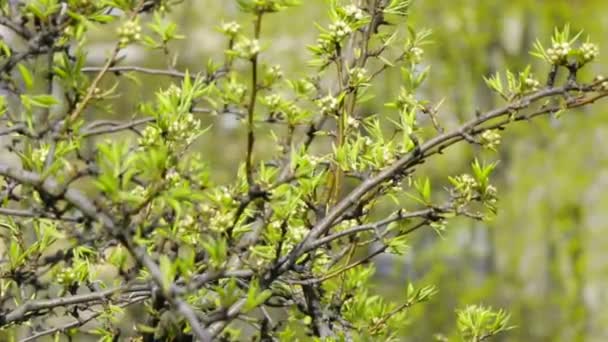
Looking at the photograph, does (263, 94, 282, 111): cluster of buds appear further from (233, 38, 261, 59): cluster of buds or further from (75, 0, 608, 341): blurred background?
(75, 0, 608, 341): blurred background

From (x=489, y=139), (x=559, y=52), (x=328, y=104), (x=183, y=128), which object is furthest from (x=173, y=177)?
(x=559, y=52)

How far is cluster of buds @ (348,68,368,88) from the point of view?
1.89 m

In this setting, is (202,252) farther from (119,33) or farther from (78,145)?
(119,33)

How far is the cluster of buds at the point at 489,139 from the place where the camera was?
Result: 64.6 inches

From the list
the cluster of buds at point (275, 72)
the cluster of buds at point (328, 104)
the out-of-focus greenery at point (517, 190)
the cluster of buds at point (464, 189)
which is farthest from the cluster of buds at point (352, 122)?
the out-of-focus greenery at point (517, 190)

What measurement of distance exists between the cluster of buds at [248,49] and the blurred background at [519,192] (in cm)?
843

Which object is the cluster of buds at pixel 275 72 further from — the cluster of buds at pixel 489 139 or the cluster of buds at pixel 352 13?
the cluster of buds at pixel 489 139

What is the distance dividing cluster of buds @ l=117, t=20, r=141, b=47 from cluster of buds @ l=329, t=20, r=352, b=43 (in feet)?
1.45

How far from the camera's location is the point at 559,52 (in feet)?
5.29

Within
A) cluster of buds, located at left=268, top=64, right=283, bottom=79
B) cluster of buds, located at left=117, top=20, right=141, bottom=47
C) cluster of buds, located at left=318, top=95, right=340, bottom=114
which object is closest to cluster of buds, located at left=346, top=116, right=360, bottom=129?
cluster of buds, located at left=318, top=95, right=340, bottom=114

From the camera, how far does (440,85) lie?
10.2 m

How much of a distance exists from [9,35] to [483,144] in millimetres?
1311

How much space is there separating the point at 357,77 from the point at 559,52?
463 mm

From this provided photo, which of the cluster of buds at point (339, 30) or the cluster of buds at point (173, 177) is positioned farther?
the cluster of buds at point (339, 30)
